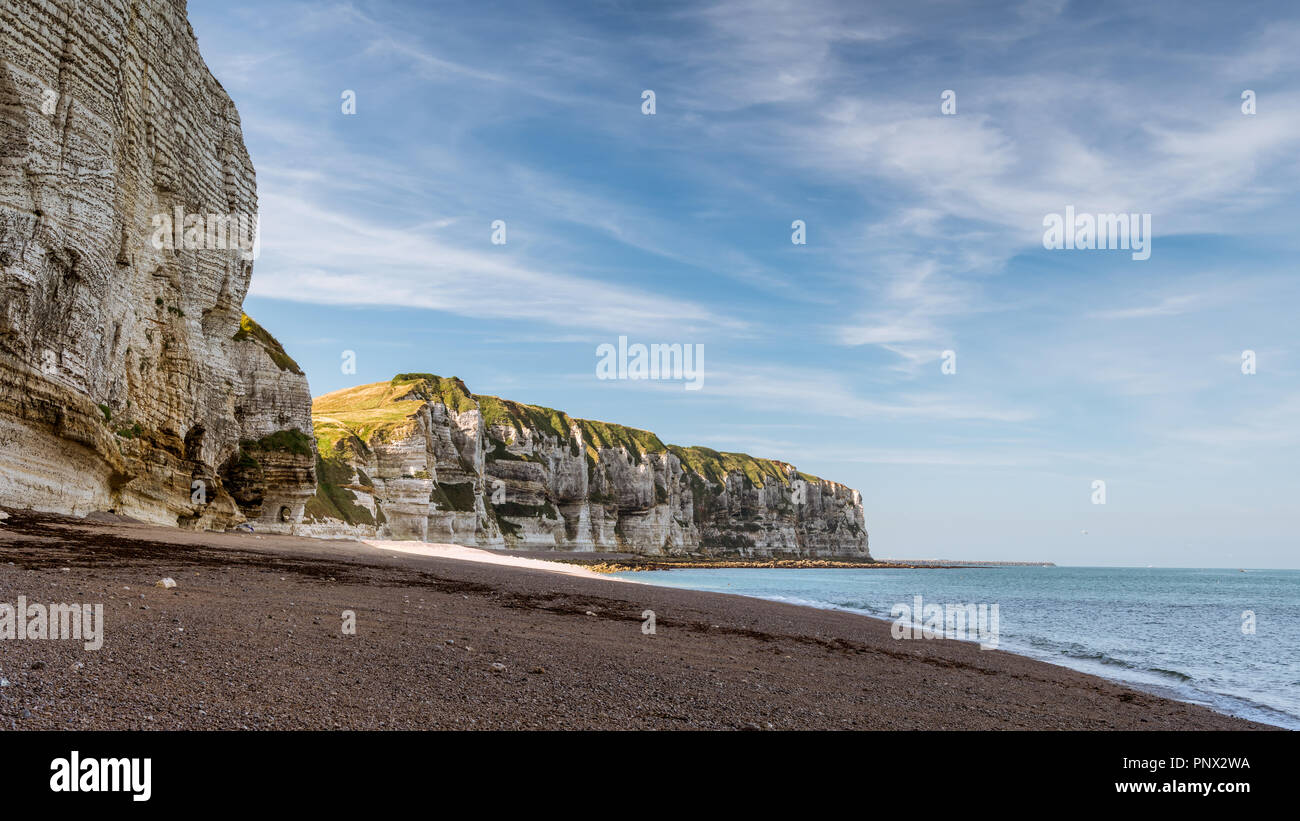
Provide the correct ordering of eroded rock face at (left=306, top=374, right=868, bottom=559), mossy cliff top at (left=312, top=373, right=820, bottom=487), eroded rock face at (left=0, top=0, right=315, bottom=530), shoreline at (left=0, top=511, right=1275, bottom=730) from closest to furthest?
1. shoreline at (left=0, top=511, right=1275, bottom=730)
2. eroded rock face at (left=0, top=0, right=315, bottom=530)
3. eroded rock face at (left=306, top=374, right=868, bottom=559)
4. mossy cliff top at (left=312, top=373, right=820, bottom=487)

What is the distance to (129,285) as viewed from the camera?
27.4m

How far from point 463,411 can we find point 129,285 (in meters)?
79.6

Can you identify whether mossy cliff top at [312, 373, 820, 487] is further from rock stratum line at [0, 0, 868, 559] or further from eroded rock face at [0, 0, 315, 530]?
eroded rock face at [0, 0, 315, 530]

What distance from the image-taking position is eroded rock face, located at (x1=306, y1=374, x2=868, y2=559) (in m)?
73.6

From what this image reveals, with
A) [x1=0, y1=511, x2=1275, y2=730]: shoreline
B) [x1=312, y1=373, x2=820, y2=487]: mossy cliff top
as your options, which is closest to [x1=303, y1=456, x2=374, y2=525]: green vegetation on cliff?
[x1=312, y1=373, x2=820, y2=487]: mossy cliff top

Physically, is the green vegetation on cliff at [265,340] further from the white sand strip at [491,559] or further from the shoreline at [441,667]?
the shoreline at [441,667]

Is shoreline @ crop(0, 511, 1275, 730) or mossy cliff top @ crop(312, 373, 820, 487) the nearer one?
shoreline @ crop(0, 511, 1275, 730)

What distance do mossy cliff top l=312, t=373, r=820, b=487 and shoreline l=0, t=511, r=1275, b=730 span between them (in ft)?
194

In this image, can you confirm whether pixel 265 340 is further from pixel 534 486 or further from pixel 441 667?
pixel 534 486

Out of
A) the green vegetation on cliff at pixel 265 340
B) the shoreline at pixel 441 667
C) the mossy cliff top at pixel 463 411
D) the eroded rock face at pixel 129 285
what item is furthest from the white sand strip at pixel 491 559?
the mossy cliff top at pixel 463 411

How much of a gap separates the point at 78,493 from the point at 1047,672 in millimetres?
27218

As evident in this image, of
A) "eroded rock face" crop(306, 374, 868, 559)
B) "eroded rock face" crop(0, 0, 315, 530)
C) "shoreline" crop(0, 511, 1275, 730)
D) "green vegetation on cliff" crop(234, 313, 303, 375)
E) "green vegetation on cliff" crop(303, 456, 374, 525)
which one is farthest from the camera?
"eroded rock face" crop(306, 374, 868, 559)

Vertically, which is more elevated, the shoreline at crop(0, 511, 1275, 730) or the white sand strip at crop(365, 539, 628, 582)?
the shoreline at crop(0, 511, 1275, 730)
